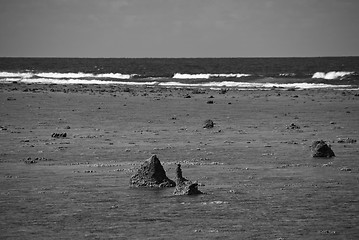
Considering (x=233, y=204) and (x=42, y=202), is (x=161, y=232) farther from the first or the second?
(x=42, y=202)

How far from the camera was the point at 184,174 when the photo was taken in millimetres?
16953

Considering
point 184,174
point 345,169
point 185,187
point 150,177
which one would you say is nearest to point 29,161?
point 184,174

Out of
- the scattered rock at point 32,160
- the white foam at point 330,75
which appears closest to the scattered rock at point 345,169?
the scattered rock at point 32,160

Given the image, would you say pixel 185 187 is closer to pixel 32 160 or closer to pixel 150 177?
pixel 150 177

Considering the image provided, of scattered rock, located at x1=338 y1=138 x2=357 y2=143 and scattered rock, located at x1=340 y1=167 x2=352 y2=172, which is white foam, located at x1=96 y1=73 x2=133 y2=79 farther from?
scattered rock, located at x1=340 y1=167 x2=352 y2=172

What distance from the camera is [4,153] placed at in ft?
67.3

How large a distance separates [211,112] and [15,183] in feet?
68.0

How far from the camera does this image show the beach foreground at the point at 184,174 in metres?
11.7

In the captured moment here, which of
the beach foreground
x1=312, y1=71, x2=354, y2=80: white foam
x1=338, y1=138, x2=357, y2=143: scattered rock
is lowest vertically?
the beach foreground

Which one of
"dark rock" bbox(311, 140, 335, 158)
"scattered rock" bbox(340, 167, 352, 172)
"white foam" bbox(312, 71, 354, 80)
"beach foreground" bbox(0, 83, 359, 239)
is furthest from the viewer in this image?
"white foam" bbox(312, 71, 354, 80)

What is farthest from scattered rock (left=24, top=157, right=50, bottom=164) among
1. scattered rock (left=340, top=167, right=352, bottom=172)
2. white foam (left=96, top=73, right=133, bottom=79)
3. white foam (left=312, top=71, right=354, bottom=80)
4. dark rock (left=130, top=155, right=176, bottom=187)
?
white foam (left=96, top=73, right=133, bottom=79)

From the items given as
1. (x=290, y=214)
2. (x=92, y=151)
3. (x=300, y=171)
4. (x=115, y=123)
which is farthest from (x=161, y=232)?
(x=115, y=123)

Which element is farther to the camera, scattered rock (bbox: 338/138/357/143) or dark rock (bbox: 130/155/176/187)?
scattered rock (bbox: 338/138/357/143)

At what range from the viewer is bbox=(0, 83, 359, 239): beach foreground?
38.3 feet
